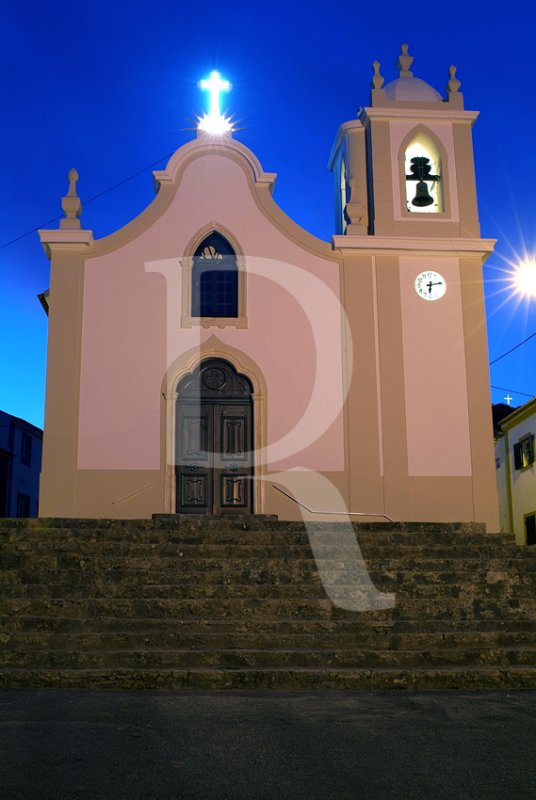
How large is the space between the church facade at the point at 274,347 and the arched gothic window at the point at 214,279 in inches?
1.4

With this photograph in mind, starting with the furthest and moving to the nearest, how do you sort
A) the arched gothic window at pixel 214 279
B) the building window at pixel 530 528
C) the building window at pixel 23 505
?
the building window at pixel 23 505 < the building window at pixel 530 528 < the arched gothic window at pixel 214 279

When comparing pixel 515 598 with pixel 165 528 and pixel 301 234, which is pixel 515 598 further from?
pixel 301 234

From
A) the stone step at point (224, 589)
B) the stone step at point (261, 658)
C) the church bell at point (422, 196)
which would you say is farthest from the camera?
the church bell at point (422, 196)

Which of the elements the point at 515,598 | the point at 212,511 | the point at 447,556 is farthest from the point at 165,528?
the point at 515,598

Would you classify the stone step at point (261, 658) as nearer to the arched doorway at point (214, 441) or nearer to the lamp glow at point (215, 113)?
the arched doorway at point (214, 441)

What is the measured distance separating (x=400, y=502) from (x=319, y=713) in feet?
25.9

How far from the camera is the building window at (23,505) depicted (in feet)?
110

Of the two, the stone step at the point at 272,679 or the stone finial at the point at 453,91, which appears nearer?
the stone step at the point at 272,679

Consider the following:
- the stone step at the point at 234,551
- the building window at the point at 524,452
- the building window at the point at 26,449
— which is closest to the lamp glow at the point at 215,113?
the stone step at the point at 234,551

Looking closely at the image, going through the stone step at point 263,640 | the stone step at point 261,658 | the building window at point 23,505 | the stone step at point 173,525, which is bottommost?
the stone step at point 261,658

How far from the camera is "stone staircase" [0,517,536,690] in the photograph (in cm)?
797

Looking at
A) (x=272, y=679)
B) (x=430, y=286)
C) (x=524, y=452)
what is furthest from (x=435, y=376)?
(x=524, y=452)

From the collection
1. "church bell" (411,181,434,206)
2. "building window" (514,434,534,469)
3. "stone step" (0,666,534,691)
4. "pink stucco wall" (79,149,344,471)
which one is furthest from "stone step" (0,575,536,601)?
"building window" (514,434,534,469)

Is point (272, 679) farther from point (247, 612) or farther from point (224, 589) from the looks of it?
point (224, 589)
